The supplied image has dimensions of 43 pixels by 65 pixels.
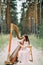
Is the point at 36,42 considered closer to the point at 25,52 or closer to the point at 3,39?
the point at 25,52

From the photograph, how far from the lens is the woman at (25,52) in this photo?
1885 mm

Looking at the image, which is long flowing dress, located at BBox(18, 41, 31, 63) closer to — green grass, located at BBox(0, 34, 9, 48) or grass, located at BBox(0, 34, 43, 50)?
grass, located at BBox(0, 34, 43, 50)

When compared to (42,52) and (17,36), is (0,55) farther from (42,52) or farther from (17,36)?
(42,52)

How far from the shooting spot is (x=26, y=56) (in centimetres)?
191

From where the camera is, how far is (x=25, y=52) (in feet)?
6.26

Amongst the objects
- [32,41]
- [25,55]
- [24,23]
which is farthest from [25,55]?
[24,23]

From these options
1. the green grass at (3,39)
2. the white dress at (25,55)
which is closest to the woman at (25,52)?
the white dress at (25,55)

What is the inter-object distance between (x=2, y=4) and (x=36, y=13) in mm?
300

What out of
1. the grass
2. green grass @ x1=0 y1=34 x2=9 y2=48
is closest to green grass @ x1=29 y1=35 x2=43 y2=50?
the grass

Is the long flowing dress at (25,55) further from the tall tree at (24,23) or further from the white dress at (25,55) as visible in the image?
the tall tree at (24,23)

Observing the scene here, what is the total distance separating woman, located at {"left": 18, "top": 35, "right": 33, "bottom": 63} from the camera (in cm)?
188

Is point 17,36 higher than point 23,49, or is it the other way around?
point 17,36

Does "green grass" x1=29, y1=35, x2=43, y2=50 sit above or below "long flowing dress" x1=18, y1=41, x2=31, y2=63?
above

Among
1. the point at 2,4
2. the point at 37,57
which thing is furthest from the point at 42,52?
the point at 2,4
